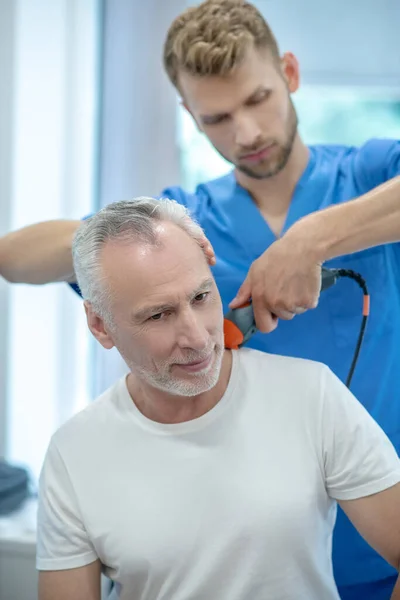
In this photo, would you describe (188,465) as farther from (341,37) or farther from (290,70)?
(341,37)

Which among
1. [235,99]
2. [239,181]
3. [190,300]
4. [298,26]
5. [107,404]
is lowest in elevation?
[107,404]

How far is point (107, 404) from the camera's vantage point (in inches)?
52.2

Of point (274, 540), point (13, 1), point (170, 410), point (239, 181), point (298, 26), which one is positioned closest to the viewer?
point (274, 540)

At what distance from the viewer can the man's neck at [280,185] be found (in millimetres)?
1557

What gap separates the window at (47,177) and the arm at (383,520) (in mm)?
1534

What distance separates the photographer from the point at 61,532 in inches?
48.3

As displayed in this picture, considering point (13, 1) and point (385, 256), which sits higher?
point (13, 1)

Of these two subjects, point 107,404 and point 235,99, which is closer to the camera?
point 107,404

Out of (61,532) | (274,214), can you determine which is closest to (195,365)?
(61,532)

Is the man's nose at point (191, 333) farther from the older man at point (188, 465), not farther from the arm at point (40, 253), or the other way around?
the arm at point (40, 253)

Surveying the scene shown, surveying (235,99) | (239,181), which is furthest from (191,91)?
(239,181)

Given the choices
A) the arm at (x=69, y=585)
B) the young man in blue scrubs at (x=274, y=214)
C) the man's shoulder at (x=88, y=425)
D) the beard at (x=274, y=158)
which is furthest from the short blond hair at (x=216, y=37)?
the arm at (x=69, y=585)

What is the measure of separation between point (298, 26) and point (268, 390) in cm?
168

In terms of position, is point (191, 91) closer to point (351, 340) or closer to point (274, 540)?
point (351, 340)
